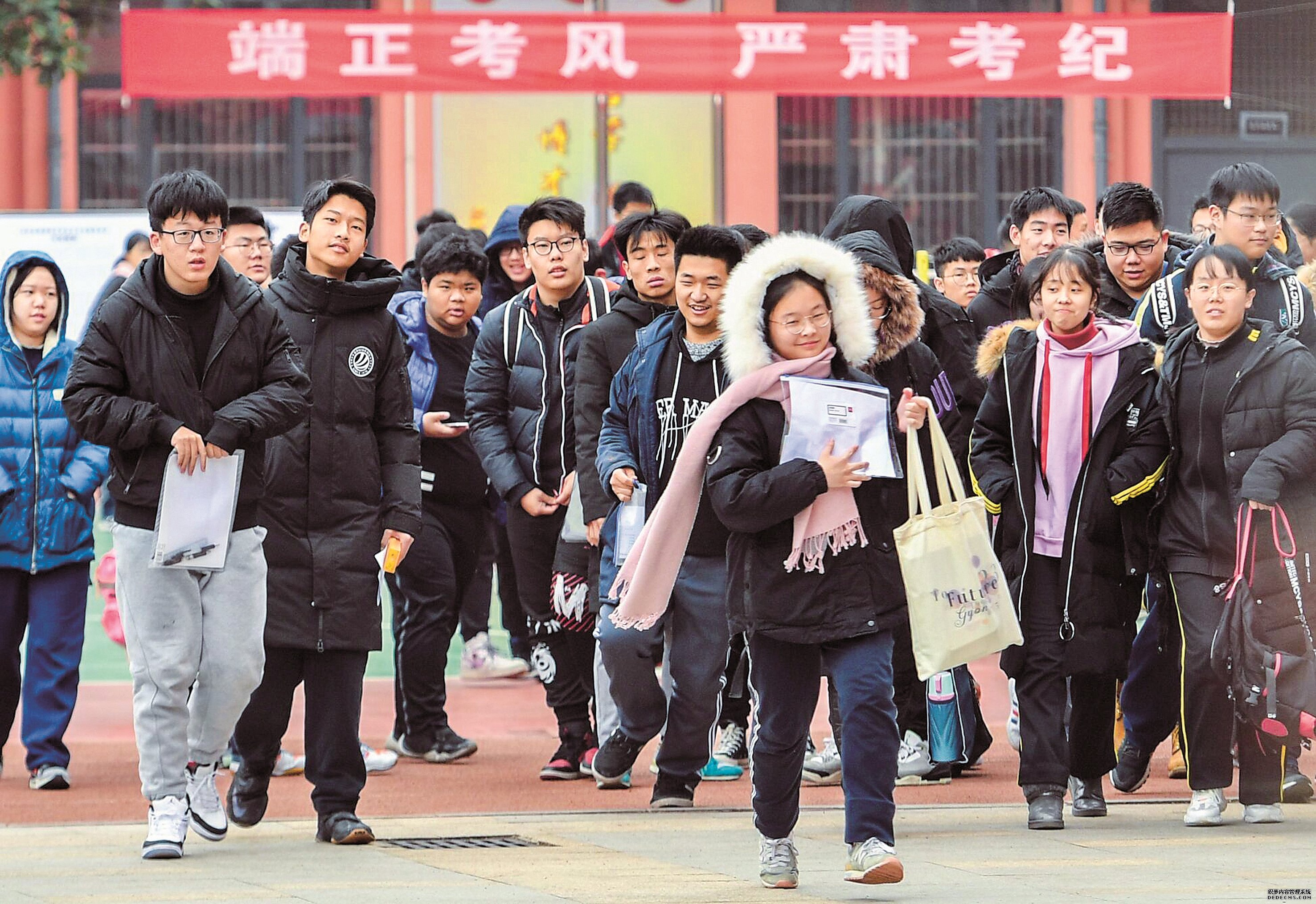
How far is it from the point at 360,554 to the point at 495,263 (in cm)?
349

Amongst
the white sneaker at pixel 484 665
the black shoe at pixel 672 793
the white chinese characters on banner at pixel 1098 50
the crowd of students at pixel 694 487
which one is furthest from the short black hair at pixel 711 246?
the white chinese characters on banner at pixel 1098 50

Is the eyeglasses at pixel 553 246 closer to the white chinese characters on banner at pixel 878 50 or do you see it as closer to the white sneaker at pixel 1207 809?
the white sneaker at pixel 1207 809

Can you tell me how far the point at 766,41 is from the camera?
15492 millimetres

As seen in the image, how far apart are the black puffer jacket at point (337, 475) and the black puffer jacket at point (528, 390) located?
130 centimetres

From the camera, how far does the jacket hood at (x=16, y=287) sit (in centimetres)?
857

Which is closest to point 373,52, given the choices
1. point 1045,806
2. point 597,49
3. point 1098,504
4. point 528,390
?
point 597,49

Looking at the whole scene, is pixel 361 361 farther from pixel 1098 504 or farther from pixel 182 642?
pixel 1098 504

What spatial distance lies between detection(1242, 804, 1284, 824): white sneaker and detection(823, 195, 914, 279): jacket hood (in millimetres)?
2154

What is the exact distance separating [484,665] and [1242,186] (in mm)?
5280

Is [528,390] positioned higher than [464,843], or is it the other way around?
[528,390]

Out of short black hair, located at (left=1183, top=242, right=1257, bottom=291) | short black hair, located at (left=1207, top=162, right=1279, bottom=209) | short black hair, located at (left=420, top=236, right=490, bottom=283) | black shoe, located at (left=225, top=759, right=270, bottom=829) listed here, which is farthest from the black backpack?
short black hair, located at (left=420, top=236, right=490, bottom=283)

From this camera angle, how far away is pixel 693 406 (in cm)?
718

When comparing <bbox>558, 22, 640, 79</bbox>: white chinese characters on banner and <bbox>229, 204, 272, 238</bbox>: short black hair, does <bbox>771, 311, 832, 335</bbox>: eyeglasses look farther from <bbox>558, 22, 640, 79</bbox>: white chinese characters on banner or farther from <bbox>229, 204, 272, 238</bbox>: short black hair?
<bbox>558, 22, 640, 79</bbox>: white chinese characters on banner

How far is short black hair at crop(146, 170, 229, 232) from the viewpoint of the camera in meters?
6.60
